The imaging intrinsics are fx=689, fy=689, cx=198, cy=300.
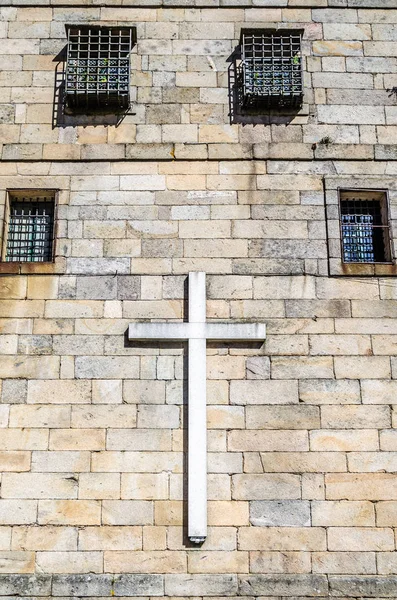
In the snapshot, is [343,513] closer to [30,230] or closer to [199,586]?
[199,586]

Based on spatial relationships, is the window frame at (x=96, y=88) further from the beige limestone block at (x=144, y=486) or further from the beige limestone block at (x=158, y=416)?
the beige limestone block at (x=144, y=486)

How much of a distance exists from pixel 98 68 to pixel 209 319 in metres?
3.15

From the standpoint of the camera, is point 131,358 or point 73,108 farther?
point 73,108

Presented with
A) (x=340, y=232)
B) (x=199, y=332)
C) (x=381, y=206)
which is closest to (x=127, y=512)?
(x=199, y=332)

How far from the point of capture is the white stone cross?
21.5 feet

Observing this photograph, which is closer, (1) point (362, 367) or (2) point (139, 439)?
(2) point (139, 439)

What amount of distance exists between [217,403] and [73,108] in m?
3.71

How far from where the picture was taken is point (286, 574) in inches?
256

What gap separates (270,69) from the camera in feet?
25.8

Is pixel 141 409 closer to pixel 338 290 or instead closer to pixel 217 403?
pixel 217 403

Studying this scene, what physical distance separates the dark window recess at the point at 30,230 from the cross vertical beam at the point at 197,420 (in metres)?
1.73

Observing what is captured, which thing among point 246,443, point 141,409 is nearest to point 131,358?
point 141,409

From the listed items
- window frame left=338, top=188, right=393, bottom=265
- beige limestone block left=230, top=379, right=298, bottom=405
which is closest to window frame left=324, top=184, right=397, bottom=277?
window frame left=338, top=188, right=393, bottom=265

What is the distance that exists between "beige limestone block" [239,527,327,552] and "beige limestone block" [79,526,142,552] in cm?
101
